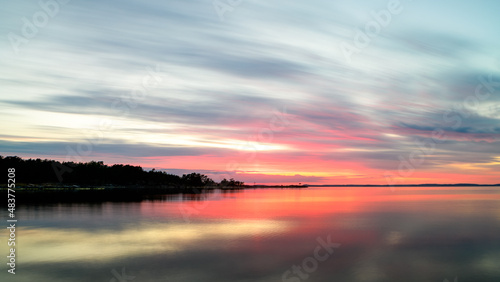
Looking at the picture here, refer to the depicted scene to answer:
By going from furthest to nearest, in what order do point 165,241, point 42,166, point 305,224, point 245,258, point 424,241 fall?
point 42,166
point 305,224
point 424,241
point 165,241
point 245,258

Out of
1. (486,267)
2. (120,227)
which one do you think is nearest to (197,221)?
(120,227)

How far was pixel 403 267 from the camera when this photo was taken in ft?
94.5

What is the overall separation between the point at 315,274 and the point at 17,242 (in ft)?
95.3

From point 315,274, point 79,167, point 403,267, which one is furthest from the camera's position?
point 79,167

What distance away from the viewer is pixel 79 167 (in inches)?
7692

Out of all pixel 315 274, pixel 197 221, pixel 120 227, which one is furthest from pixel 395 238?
pixel 120 227

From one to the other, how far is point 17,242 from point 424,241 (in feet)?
142

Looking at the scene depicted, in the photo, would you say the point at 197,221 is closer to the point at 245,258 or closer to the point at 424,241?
the point at 245,258

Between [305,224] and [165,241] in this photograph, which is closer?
[165,241]

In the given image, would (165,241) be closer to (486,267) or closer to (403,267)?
(403,267)

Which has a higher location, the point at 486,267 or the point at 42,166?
the point at 42,166

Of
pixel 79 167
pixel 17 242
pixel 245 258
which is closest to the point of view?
pixel 245 258

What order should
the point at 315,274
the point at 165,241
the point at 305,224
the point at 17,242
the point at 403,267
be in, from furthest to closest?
the point at 305,224, the point at 165,241, the point at 17,242, the point at 403,267, the point at 315,274

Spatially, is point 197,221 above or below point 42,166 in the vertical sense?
below
